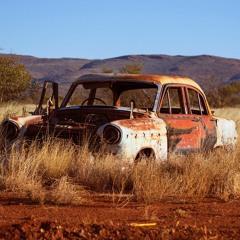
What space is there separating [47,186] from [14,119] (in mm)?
1757

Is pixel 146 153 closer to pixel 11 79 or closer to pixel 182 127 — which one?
pixel 182 127

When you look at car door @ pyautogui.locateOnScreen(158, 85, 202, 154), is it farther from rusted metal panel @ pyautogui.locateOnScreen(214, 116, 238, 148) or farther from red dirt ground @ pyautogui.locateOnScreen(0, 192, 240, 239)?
red dirt ground @ pyautogui.locateOnScreen(0, 192, 240, 239)

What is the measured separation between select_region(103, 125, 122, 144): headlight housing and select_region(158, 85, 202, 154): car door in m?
1.13

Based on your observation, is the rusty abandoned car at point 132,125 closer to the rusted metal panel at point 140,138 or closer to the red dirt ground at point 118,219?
the rusted metal panel at point 140,138

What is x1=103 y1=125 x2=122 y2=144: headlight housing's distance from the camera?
8531 millimetres

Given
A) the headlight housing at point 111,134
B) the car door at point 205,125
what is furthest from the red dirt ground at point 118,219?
the car door at point 205,125

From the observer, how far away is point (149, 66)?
129 metres

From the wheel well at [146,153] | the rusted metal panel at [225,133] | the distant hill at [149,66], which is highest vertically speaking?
the distant hill at [149,66]

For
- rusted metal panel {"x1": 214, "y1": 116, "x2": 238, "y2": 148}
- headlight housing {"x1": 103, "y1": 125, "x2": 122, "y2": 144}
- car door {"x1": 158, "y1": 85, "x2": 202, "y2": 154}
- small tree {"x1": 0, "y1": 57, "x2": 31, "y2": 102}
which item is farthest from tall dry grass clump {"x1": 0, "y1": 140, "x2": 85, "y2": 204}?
small tree {"x1": 0, "y1": 57, "x2": 31, "y2": 102}

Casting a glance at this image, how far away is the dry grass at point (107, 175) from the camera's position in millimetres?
7625

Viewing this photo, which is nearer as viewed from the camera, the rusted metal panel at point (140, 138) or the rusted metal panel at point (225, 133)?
the rusted metal panel at point (140, 138)

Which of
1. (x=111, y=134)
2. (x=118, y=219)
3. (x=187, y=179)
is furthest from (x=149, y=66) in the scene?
(x=118, y=219)

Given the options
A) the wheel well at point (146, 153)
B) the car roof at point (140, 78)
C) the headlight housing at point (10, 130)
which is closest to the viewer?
the wheel well at point (146, 153)

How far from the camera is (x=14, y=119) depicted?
31.3 ft
